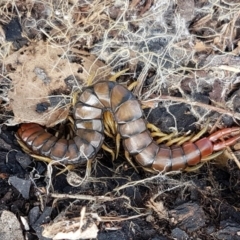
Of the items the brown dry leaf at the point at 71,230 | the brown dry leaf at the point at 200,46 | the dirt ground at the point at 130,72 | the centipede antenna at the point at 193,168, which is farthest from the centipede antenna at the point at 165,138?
the brown dry leaf at the point at 71,230

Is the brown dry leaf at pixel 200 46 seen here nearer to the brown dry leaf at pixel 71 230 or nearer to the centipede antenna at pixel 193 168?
the centipede antenna at pixel 193 168

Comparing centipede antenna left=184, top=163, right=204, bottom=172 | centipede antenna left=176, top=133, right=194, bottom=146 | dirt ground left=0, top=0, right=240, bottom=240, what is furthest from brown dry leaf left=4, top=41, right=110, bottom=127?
centipede antenna left=184, top=163, right=204, bottom=172

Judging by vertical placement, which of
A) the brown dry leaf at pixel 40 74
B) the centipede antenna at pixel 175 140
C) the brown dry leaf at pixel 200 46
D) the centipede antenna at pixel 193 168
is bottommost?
the centipede antenna at pixel 193 168

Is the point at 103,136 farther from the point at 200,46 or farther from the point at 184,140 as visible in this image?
the point at 200,46

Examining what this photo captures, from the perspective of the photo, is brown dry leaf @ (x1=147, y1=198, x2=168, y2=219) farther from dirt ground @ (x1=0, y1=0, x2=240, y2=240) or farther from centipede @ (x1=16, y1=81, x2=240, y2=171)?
centipede @ (x1=16, y1=81, x2=240, y2=171)

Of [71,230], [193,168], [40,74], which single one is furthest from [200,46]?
[71,230]

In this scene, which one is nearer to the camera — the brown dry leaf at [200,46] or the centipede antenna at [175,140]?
the brown dry leaf at [200,46]
